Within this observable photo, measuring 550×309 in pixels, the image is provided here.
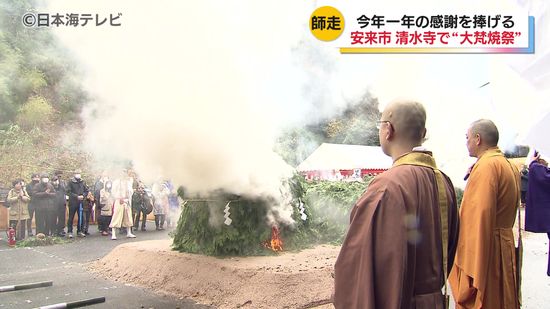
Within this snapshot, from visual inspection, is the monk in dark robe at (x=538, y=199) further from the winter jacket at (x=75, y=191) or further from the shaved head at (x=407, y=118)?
the winter jacket at (x=75, y=191)

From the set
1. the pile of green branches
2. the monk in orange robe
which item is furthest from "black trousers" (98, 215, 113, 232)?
the monk in orange robe

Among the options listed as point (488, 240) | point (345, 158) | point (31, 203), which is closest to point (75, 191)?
point (31, 203)

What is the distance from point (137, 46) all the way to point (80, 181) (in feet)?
19.4

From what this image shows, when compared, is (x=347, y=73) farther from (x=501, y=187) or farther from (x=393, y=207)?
(x=393, y=207)

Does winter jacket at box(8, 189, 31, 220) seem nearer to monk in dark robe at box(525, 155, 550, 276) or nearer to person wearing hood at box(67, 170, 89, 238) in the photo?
person wearing hood at box(67, 170, 89, 238)

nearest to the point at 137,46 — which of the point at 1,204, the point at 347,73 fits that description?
the point at 347,73

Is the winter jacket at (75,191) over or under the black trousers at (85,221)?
over

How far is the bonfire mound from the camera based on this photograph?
4398mm

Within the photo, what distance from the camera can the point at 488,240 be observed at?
2803mm

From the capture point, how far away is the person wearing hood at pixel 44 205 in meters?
9.15

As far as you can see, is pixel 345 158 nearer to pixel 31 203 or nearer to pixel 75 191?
pixel 75 191

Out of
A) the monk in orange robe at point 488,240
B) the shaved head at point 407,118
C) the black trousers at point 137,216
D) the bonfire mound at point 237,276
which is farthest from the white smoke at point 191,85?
the black trousers at point 137,216

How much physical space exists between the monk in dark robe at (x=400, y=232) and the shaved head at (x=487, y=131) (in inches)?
65.5

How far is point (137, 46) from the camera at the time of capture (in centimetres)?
525
